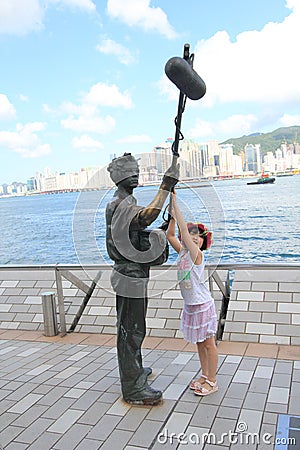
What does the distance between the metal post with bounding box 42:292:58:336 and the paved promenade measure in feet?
1.50

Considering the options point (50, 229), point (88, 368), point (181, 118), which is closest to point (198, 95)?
point (181, 118)

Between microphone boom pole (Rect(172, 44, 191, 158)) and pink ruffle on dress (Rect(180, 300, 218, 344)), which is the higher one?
microphone boom pole (Rect(172, 44, 191, 158))

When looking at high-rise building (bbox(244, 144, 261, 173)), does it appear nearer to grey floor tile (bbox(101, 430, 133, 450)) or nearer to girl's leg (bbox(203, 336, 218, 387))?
girl's leg (bbox(203, 336, 218, 387))

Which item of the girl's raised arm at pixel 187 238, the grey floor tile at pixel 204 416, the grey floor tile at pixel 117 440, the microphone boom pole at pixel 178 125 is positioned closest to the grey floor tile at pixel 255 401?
the grey floor tile at pixel 204 416

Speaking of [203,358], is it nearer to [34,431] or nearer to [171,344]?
[171,344]

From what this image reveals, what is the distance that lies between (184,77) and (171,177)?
0.66m

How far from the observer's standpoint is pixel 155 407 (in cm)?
337

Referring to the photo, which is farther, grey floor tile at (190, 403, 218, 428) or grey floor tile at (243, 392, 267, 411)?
grey floor tile at (243, 392, 267, 411)

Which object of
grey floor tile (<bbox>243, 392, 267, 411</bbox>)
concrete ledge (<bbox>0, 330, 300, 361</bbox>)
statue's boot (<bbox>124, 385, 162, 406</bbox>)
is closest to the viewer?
grey floor tile (<bbox>243, 392, 267, 411</bbox>)

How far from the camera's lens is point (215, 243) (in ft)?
12.0

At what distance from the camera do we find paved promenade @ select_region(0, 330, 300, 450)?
293 cm

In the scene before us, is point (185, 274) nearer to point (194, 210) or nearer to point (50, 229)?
point (194, 210)

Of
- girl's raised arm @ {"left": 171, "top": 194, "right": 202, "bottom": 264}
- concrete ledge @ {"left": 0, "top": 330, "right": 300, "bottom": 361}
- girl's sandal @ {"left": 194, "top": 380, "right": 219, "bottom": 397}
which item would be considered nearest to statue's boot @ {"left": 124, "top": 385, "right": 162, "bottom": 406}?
girl's sandal @ {"left": 194, "top": 380, "right": 219, "bottom": 397}

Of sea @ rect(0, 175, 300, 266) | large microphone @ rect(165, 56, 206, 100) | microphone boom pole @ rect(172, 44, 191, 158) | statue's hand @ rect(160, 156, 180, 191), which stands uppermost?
large microphone @ rect(165, 56, 206, 100)
